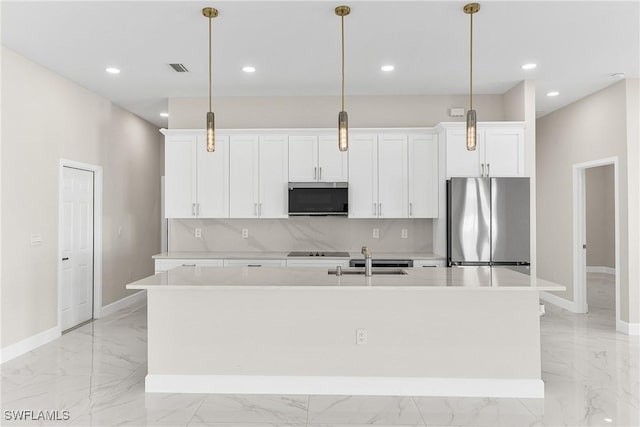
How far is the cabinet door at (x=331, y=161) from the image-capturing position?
533 cm

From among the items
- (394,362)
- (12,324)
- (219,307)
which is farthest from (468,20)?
(12,324)

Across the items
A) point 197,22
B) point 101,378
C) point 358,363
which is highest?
point 197,22

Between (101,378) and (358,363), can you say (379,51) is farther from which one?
(101,378)

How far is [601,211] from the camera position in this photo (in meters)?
9.50

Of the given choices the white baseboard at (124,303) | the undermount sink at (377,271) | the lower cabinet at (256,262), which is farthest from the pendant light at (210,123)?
the white baseboard at (124,303)

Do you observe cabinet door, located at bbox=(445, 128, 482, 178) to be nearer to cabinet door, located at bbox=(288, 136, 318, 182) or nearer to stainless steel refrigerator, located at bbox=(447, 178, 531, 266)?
stainless steel refrigerator, located at bbox=(447, 178, 531, 266)

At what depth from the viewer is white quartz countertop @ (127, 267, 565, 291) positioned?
Answer: 300 centimetres

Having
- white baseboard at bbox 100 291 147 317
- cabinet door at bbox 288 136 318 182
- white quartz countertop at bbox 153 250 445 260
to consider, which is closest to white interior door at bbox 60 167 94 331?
white baseboard at bbox 100 291 147 317

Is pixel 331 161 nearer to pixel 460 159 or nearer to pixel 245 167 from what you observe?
pixel 245 167

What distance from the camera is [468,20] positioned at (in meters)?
3.46

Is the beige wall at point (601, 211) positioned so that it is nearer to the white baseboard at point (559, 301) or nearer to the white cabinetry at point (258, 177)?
the white baseboard at point (559, 301)

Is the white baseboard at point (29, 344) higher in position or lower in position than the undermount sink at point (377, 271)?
Result: lower

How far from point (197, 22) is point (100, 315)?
401cm

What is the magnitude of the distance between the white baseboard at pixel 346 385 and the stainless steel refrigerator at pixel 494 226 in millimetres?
1805
